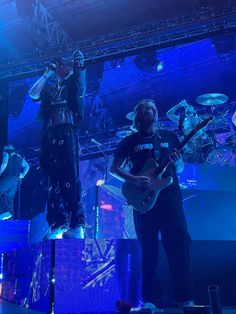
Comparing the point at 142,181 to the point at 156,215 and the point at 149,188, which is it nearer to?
the point at 149,188

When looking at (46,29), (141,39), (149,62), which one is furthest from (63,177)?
(149,62)

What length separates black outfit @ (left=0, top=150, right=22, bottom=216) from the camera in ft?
21.8

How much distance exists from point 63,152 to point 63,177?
0.72 ft

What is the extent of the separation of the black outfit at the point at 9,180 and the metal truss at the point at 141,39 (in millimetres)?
1979

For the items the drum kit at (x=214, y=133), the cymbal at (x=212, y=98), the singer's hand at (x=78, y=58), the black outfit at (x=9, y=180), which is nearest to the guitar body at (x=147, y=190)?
the singer's hand at (x=78, y=58)

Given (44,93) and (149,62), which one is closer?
(44,93)

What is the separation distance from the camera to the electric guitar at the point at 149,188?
9.54 feet

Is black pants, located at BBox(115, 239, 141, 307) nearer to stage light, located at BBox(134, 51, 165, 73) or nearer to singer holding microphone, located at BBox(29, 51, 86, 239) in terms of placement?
singer holding microphone, located at BBox(29, 51, 86, 239)

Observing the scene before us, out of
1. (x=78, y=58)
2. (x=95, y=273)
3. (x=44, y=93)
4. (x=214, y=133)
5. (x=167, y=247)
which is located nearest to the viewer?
(x=167, y=247)

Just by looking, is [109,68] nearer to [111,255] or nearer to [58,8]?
[58,8]

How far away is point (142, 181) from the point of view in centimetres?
293

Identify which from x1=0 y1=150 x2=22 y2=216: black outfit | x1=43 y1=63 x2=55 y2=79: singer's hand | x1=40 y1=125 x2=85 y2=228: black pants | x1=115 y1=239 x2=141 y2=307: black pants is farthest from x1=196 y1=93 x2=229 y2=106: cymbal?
x1=115 y1=239 x2=141 y2=307: black pants

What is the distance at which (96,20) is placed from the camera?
329 inches

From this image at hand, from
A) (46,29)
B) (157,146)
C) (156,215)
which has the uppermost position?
(46,29)
